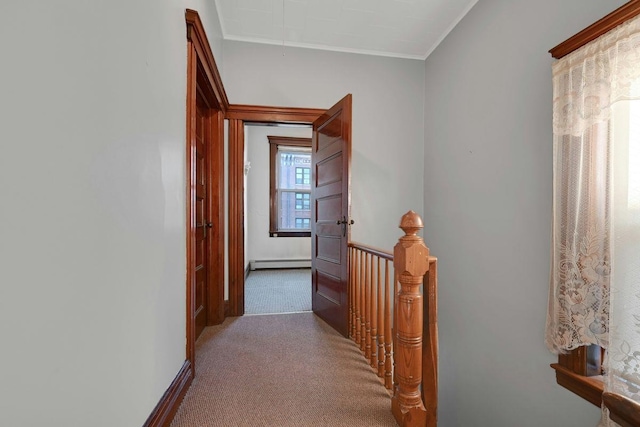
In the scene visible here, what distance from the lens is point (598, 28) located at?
4.98ft

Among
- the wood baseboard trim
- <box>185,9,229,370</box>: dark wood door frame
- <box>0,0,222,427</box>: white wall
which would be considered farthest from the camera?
<box>185,9,229,370</box>: dark wood door frame

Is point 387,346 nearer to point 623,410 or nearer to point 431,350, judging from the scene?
point 431,350

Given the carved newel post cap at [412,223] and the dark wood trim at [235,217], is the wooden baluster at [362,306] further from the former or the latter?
the dark wood trim at [235,217]

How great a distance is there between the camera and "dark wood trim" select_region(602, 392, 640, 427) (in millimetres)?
647

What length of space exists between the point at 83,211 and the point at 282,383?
1416mm

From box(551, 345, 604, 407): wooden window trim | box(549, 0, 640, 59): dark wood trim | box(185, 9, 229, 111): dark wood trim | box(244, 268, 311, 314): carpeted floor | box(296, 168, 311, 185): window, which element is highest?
box(185, 9, 229, 111): dark wood trim

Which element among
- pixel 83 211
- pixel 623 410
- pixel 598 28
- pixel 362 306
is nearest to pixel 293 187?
pixel 362 306

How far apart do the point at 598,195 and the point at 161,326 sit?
88.5 inches

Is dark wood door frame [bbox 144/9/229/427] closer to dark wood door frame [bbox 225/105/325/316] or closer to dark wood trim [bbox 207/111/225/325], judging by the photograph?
dark wood trim [bbox 207/111/225/325]

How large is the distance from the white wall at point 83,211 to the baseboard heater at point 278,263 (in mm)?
4272

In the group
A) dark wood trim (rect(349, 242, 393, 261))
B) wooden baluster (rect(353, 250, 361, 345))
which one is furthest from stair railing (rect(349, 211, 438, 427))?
wooden baluster (rect(353, 250, 361, 345))

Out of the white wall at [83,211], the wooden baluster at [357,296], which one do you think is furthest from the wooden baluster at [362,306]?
the white wall at [83,211]

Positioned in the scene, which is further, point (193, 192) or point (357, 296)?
point (357, 296)

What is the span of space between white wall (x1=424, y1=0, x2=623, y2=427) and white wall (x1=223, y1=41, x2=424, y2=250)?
0.26 metres
